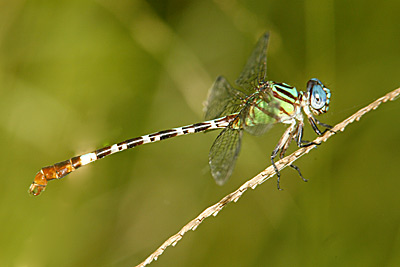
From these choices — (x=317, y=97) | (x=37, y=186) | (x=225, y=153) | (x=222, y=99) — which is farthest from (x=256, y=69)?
(x=37, y=186)

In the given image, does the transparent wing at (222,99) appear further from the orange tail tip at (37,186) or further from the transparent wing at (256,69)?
the orange tail tip at (37,186)

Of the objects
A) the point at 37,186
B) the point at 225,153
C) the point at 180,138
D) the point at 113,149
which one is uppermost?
the point at 180,138

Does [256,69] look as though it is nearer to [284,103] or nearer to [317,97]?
[284,103]

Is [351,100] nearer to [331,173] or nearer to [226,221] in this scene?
[331,173]

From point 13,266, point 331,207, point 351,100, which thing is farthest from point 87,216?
point 351,100

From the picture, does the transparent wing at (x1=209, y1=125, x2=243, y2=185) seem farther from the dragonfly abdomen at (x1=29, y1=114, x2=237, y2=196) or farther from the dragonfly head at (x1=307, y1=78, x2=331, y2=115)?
the dragonfly head at (x1=307, y1=78, x2=331, y2=115)
